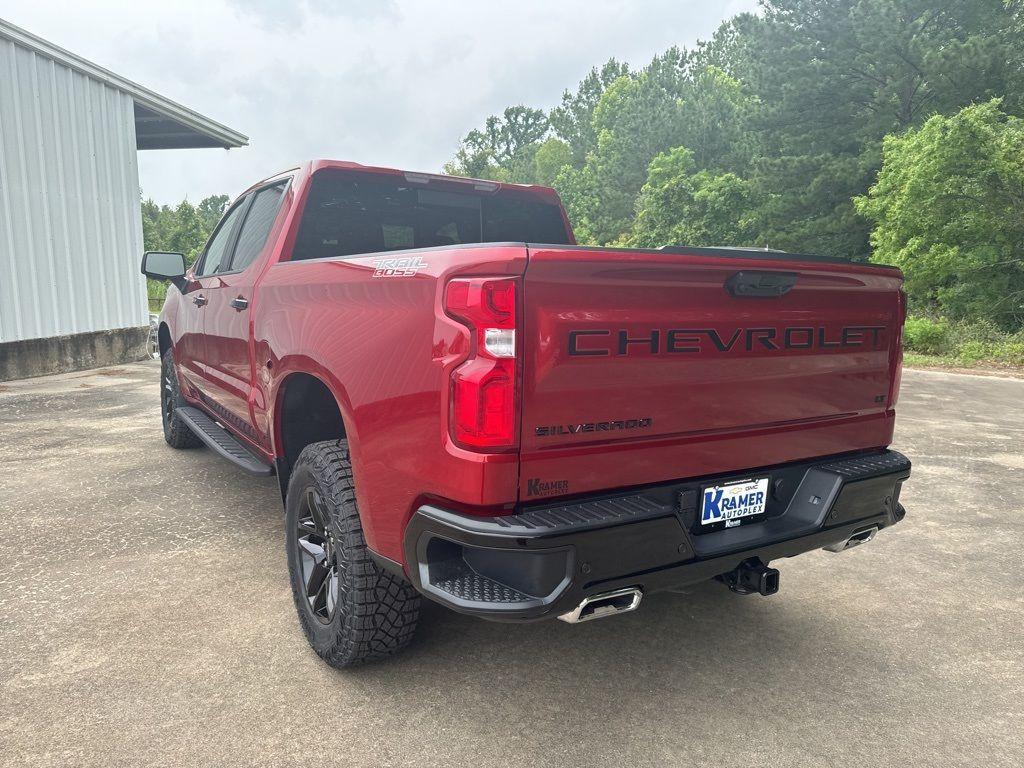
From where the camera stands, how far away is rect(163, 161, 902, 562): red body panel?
6.35ft

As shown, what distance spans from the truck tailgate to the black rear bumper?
0.09 meters

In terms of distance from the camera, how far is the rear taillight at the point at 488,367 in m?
1.88

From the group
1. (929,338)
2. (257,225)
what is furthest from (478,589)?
(929,338)

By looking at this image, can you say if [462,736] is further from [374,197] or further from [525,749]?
[374,197]

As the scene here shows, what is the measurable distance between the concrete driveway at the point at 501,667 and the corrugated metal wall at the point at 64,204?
7.54 m

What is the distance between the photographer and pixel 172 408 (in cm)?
591

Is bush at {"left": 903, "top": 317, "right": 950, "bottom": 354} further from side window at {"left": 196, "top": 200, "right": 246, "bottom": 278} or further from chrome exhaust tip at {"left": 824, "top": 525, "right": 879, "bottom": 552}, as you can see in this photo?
side window at {"left": 196, "top": 200, "right": 246, "bottom": 278}

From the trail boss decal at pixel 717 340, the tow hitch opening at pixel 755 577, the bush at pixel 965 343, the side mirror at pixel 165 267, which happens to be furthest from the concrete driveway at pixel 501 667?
the bush at pixel 965 343

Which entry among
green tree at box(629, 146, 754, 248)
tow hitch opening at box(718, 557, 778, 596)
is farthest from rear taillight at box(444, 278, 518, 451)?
green tree at box(629, 146, 754, 248)

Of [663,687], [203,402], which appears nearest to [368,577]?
[663,687]

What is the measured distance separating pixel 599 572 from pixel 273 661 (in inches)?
55.4

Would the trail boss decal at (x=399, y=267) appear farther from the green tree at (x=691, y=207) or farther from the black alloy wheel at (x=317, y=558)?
the green tree at (x=691, y=207)

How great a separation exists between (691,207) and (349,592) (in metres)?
32.1

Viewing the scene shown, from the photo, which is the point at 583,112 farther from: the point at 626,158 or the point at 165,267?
→ the point at 165,267
